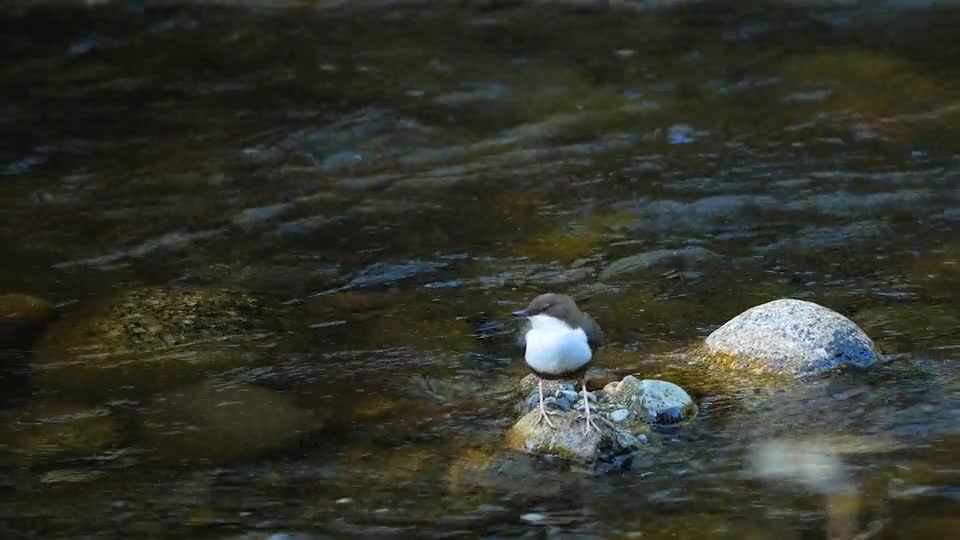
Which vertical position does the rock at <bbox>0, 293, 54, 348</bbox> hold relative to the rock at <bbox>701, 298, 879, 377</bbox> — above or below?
above

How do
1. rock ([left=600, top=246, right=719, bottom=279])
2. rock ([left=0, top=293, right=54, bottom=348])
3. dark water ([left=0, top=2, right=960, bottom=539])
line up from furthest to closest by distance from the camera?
rock ([left=600, top=246, right=719, bottom=279])
rock ([left=0, top=293, right=54, bottom=348])
dark water ([left=0, top=2, right=960, bottom=539])

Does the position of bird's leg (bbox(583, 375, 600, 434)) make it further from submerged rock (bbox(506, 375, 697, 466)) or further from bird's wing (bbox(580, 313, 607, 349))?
bird's wing (bbox(580, 313, 607, 349))

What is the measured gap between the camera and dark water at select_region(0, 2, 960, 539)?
5762 millimetres

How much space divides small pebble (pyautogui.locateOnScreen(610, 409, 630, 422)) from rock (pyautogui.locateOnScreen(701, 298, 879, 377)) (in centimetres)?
88

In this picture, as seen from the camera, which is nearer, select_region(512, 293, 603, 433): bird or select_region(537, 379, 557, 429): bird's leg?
select_region(512, 293, 603, 433): bird

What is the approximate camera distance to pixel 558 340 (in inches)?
222

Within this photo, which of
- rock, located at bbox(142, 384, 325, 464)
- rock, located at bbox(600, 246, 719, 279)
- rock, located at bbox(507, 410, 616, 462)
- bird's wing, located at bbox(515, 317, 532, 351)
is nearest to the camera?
rock, located at bbox(507, 410, 616, 462)

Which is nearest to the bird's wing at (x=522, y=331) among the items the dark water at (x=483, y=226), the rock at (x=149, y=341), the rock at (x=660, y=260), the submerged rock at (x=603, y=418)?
the dark water at (x=483, y=226)

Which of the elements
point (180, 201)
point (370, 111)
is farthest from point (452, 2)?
point (180, 201)

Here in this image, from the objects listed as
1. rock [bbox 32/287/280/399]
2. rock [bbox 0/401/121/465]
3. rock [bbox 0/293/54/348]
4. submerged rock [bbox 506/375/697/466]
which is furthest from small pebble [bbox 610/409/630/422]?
rock [bbox 0/293/54/348]

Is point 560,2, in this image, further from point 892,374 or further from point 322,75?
point 892,374

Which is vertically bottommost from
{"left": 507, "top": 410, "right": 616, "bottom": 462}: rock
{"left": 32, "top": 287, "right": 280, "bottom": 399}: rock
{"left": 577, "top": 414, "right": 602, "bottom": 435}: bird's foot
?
{"left": 507, "top": 410, "right": 616, "bottom": 462}: rock

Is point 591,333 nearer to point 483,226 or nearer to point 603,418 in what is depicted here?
point 603,418

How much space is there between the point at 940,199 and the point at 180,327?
4845 mm
